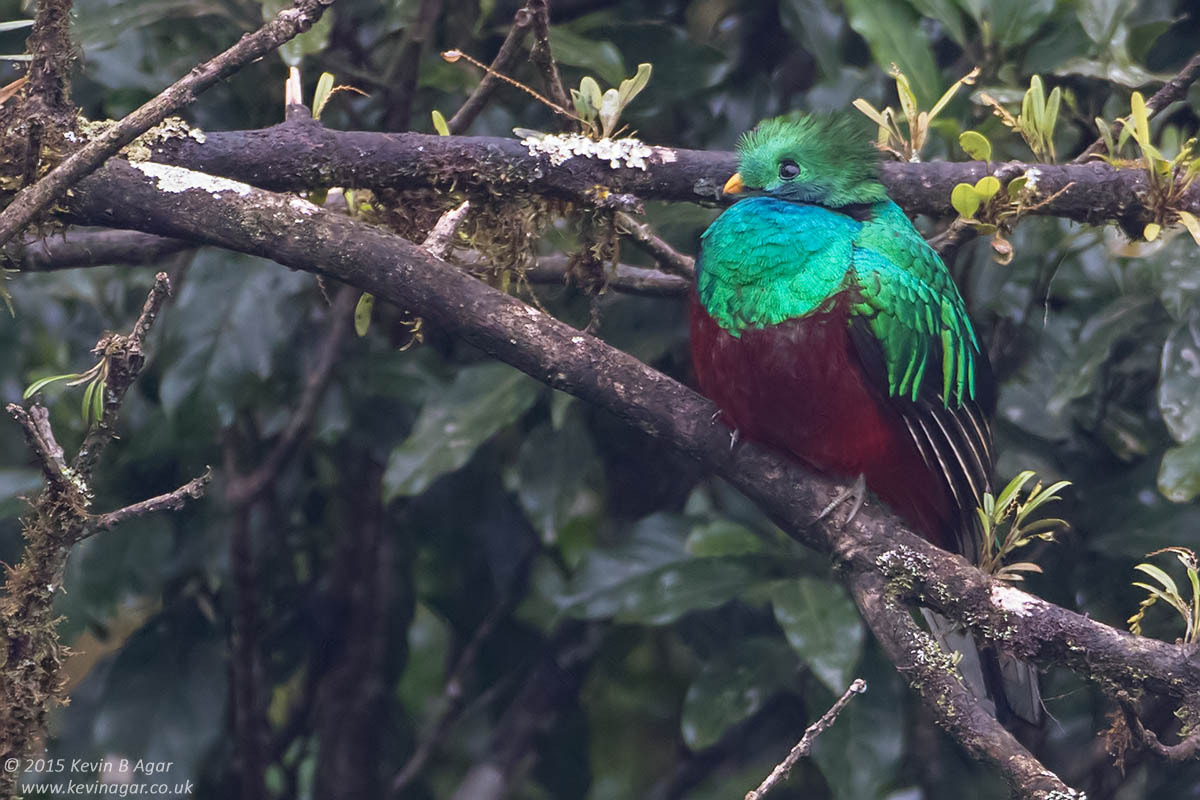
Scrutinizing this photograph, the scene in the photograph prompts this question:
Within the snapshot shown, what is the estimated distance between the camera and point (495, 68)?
7.52 feet

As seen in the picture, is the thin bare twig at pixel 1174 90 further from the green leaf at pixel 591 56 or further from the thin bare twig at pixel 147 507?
the thin bare twig at pixel 147 507

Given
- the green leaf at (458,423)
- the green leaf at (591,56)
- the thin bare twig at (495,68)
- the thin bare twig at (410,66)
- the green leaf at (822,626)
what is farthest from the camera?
the thin bare twig at (410,66)

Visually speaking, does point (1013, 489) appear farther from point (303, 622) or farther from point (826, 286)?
point (303, 622)

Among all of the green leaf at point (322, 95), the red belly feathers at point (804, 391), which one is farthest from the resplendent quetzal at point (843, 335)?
the green leaf at point (322, 95)

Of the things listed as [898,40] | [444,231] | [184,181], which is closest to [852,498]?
[444,231]

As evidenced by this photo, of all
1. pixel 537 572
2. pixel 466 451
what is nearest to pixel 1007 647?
pixel 466 451

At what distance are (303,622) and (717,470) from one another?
174 centimetres

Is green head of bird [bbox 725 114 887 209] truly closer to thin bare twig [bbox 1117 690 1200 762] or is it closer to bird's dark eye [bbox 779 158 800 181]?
bird's dark eye [bbox 779 158 800 181]

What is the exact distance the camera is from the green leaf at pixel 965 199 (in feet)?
6.95

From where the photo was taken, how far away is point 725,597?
9.04 feet

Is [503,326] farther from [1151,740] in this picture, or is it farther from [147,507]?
[1151,740]

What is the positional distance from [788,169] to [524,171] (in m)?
0.64

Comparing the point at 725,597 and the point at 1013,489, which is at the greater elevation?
the point at 1013,489

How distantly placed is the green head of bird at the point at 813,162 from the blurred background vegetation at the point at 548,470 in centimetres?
39
